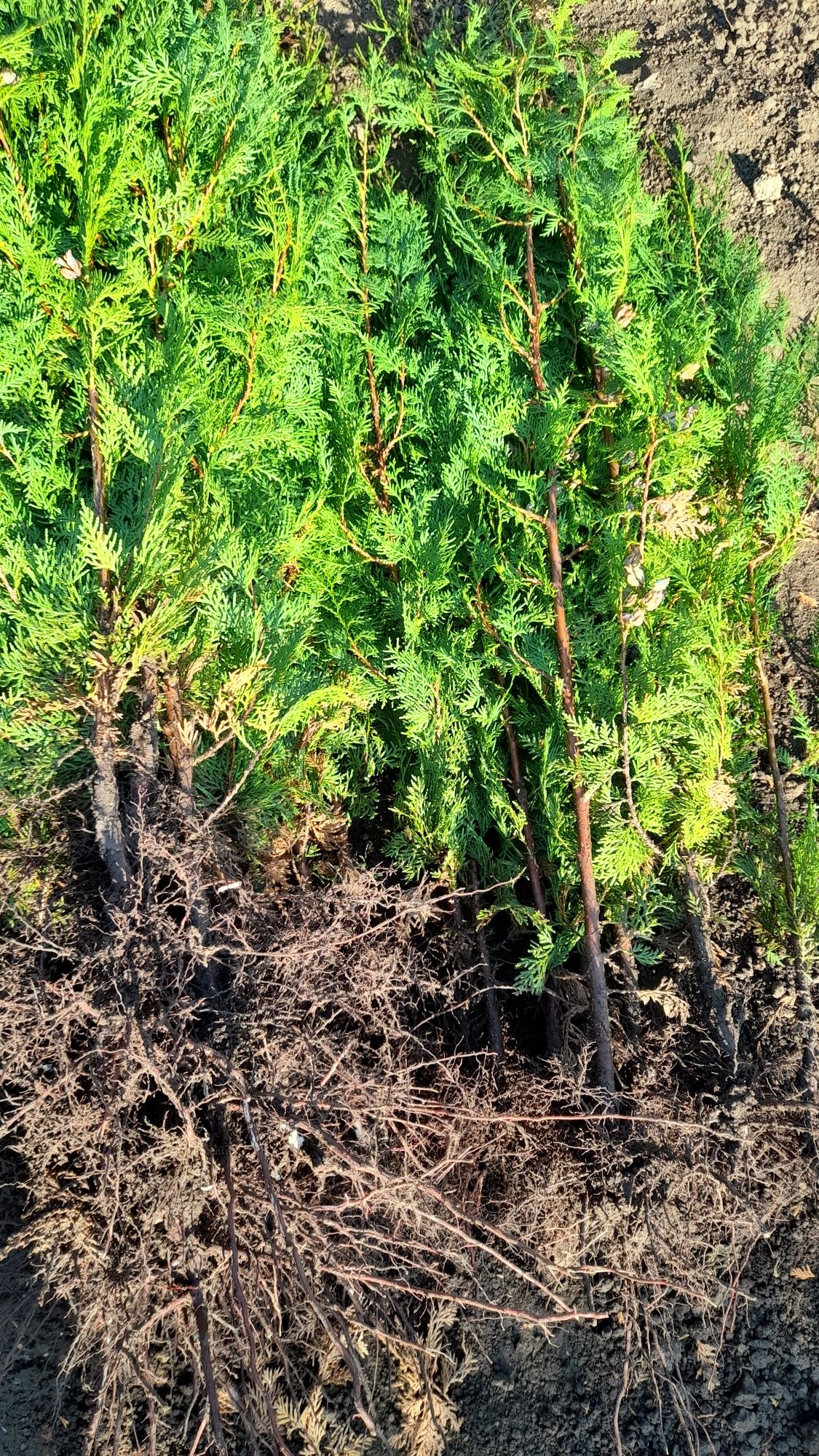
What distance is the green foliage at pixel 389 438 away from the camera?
2.20 m

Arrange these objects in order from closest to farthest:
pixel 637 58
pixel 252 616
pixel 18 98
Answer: pixel 18 98
pixel 252 616
pixel 637 58

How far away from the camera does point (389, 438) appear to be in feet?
8.64

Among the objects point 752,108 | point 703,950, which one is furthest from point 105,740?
point 752,108

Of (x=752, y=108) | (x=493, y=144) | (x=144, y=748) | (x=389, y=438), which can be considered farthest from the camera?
(x=752, y=108)

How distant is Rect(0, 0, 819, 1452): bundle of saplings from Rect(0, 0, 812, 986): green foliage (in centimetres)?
1

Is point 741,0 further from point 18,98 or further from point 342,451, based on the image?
point 18,98

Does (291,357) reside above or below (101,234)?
below

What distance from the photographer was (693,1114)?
2.49 metres

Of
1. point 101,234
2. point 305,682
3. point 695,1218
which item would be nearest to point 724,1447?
point 695,1218

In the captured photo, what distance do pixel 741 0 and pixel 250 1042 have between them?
12.0 feet

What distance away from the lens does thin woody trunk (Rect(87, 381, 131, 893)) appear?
2.20 meters

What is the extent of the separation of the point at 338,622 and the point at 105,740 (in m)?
0.74

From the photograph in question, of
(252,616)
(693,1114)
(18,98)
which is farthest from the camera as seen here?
(693,1114)

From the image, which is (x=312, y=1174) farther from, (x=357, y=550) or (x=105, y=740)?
(x=357, y=550)
